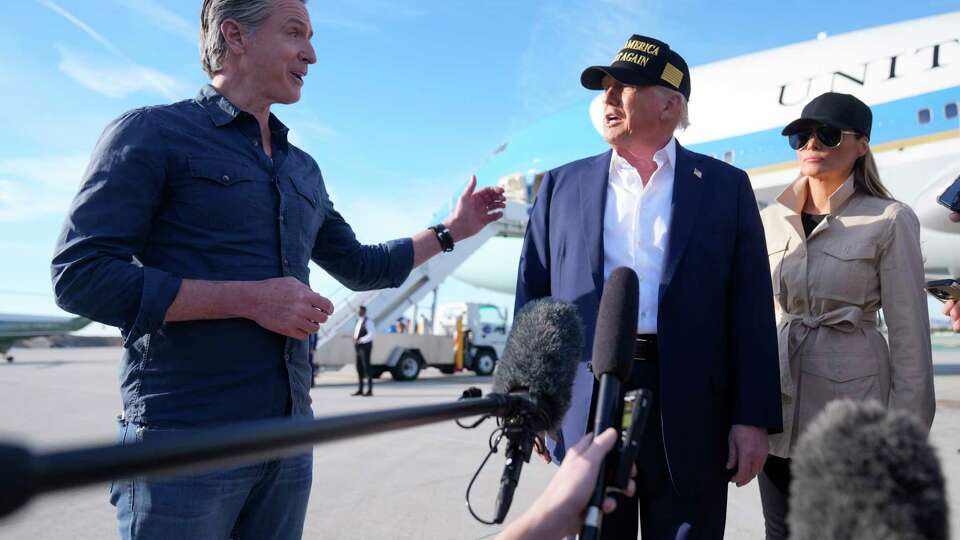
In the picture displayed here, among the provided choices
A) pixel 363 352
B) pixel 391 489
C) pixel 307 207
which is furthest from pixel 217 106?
pixel 363 352

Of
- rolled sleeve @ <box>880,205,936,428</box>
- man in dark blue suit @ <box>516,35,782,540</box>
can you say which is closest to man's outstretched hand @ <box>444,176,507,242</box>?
man in dark blue suit @ <box>516,35,782,540</box>

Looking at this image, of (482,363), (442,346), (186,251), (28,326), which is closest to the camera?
(186,251)

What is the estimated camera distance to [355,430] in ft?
2.38

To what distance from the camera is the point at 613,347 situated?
3.43 ft

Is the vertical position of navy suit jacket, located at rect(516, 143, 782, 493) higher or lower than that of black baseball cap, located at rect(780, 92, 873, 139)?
lower

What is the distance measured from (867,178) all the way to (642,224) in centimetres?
96

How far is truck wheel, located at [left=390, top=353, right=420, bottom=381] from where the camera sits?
1491 cm

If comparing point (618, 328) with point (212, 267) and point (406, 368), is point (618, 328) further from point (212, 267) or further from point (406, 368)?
point (406, 368)

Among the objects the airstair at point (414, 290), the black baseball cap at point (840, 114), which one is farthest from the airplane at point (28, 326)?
the black baseball cap at point (840, 114)

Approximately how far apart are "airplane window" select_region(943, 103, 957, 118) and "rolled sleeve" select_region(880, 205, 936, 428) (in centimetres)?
948

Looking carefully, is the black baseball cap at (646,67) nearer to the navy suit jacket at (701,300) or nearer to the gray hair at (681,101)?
the gray hair at (681,101)

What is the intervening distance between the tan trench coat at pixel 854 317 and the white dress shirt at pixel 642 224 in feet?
2.05

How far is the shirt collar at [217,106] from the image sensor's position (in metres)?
1.65

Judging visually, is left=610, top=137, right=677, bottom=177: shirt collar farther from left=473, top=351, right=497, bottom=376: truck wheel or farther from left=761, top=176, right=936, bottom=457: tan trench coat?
left=473, top=351, right=497, bottom=376: truck wheel
